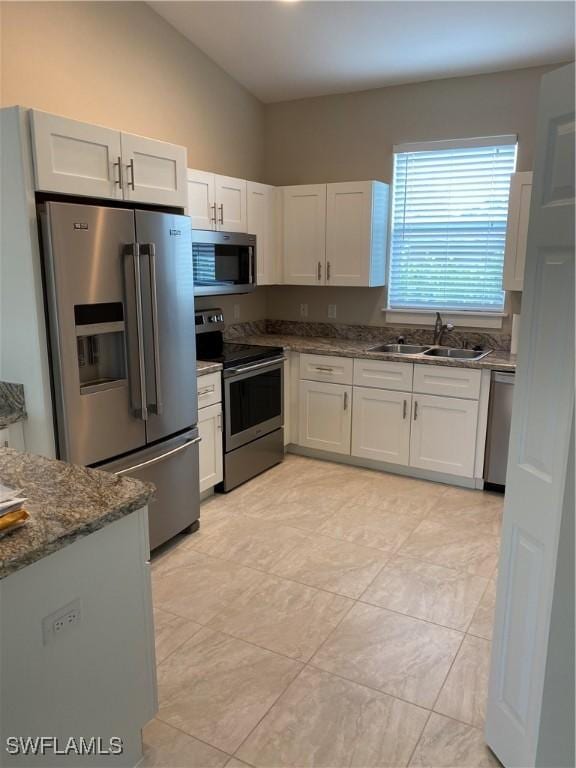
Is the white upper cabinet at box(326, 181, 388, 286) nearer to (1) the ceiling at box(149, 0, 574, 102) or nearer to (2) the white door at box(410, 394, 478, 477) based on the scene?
(1) the ceiling at box(149, 0, 574, 102)

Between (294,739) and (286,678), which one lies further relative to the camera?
(286,678)

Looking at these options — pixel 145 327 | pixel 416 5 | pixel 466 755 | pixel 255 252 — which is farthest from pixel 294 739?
pixel 416 5

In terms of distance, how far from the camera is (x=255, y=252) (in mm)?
4250

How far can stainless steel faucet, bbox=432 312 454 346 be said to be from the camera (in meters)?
4.41

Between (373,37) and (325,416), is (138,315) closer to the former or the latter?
(325,416)

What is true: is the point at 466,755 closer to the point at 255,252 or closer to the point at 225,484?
the point at 225,484

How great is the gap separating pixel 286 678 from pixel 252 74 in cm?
418

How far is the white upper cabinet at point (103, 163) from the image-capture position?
2.30 metres

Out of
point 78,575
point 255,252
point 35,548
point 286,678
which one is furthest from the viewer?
point 255,252
